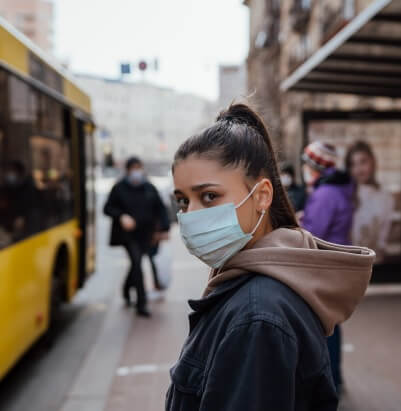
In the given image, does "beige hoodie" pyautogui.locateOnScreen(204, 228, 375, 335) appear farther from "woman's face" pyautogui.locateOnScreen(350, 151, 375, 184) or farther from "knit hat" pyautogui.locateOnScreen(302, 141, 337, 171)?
"woman's face" pyautogui.locateOnScreen(350, 151, 375, 184)

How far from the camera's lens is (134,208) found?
6.45 meters

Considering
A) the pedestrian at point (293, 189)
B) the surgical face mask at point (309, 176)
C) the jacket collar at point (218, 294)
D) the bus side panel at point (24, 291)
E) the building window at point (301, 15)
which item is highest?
the building window at point (301, 15)

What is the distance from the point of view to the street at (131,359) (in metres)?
4.11

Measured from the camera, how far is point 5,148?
13.7ft

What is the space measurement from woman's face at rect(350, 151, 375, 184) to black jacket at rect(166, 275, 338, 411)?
20.4 feet

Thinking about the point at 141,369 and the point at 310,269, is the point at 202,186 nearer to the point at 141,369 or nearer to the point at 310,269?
the point at 310,269

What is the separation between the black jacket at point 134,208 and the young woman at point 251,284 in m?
5.02

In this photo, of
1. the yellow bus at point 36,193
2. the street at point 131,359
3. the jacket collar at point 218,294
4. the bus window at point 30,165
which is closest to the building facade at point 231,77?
the street at point 131,359

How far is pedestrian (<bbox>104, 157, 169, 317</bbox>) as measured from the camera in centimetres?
642

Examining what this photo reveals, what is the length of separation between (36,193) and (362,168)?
4.36 m

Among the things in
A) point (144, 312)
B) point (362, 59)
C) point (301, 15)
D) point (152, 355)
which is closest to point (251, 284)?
point (152, 355)

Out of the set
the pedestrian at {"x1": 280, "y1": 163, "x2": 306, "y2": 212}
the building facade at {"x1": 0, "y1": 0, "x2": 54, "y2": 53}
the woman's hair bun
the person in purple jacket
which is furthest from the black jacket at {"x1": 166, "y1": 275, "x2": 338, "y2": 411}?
the building facade at {"x1": 0, "y1": 0, "x2": 54, "y2": 53}

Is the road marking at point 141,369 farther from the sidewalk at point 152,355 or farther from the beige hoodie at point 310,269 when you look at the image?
the beige hoodie at point 310,269

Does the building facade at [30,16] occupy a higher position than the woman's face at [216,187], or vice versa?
the building facade at [30,16]
